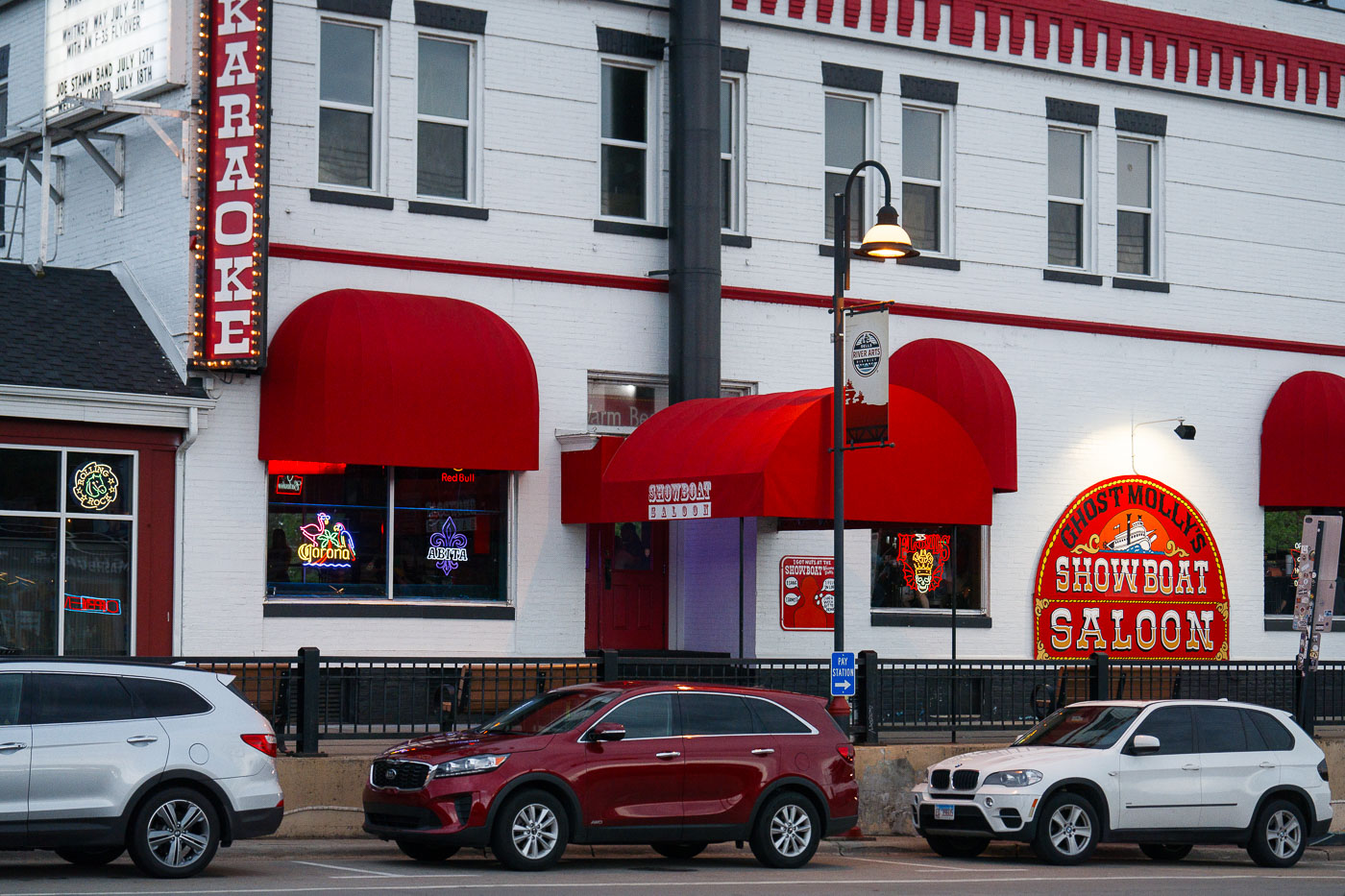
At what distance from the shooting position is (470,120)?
2200 cm

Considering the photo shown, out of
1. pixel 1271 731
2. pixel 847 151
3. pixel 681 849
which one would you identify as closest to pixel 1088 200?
pixel 847 151

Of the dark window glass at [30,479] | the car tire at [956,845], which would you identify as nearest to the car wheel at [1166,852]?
the car tire at [956,845]

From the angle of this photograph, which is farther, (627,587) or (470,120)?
(627,587)

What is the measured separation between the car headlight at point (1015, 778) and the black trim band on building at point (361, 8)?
36.8 ft

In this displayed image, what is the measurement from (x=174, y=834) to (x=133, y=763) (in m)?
0.63

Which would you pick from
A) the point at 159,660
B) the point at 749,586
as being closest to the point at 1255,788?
the point at 749,586

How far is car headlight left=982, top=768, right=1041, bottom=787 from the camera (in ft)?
56.0

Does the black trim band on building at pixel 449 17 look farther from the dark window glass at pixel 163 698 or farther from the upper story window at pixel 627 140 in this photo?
the dark window glass at pixel 163 698

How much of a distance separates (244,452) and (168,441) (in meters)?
0.84

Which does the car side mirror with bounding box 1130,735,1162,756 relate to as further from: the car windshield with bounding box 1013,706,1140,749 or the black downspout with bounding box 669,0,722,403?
the black downspout with bounding box 669,0,722,403

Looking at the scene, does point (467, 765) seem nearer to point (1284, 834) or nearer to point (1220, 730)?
point (1220, 730)

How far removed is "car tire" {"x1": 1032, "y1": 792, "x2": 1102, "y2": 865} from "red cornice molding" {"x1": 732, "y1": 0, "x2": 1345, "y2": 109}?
11.4 m

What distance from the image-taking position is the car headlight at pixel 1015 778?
56.0 ft

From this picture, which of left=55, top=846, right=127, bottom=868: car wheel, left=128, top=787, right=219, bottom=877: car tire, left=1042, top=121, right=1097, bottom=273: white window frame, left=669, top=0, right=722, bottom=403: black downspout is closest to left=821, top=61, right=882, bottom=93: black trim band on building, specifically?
left=669, top=0, right=722, bottom=403: black downspout
